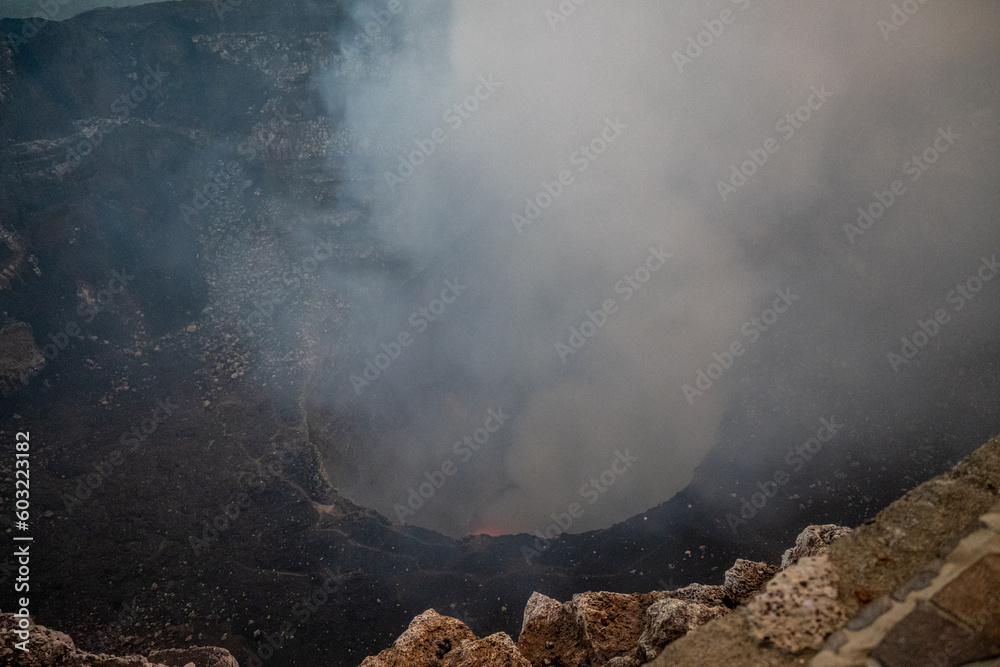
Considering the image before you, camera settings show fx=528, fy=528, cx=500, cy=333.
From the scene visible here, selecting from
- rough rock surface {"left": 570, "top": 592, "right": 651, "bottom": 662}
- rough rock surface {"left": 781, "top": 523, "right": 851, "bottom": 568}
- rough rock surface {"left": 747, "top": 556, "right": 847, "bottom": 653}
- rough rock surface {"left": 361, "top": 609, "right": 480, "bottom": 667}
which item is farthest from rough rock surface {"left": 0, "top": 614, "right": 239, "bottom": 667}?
rough rock surface {"left": 781, "top": 523, "right": 851, "bottom": 568}

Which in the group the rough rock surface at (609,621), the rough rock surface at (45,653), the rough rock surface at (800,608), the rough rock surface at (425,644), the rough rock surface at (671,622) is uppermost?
the rough rock surface at (45,653)

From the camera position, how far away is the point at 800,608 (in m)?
2.82

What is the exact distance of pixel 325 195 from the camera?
671 inches

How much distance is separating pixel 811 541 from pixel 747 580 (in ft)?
2.54

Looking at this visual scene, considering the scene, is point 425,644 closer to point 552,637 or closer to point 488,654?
point 488,654

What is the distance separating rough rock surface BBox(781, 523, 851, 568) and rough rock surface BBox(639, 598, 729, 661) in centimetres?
111

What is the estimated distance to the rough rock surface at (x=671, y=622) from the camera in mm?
4070

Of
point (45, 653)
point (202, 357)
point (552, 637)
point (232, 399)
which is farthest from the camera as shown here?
point (202, 357)

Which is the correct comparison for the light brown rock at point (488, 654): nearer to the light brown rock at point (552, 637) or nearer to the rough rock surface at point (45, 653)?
the light brown rock at point (552, 637)

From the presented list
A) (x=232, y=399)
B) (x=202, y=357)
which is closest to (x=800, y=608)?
(x=232, y=399)

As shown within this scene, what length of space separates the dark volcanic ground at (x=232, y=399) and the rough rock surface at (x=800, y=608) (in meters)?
7.38

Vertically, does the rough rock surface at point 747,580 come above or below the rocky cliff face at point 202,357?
below

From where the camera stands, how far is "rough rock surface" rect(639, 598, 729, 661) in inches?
160

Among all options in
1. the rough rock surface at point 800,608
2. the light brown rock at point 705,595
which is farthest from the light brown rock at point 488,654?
the rough rock surface at point 800,608
